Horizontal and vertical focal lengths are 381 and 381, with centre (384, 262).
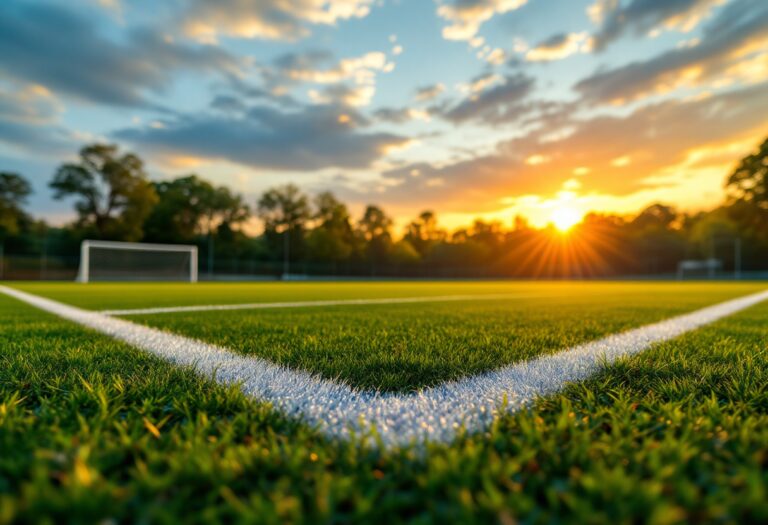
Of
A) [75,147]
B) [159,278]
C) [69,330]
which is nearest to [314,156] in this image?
[159,278]

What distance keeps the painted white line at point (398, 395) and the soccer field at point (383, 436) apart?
11 millimetres

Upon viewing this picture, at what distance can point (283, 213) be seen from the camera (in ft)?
164

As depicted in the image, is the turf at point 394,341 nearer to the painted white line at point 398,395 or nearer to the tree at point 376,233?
the painted white line at point 398,395

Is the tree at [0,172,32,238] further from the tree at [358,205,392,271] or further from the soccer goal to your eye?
the tree at [358,205,392,271]

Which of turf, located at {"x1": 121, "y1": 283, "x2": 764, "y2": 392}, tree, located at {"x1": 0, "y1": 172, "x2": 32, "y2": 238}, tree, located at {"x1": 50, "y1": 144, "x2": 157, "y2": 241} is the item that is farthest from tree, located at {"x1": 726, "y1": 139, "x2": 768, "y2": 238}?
tree, located at {"x1": 0, "y1": 172, "x2": 32, "y2": 238}

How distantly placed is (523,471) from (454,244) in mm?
56014

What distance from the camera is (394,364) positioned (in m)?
1.99

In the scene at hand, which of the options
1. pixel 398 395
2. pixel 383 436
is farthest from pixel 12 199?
pixel 383 436

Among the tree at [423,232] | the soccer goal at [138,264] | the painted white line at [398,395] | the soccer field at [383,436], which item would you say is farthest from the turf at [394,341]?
the tree at [423,232]

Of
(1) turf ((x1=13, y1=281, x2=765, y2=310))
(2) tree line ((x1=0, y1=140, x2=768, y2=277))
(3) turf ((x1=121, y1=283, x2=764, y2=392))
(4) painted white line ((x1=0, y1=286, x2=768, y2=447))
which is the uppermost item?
(2) tree line ((x1=0, y1=140, x2=768, y2=277))

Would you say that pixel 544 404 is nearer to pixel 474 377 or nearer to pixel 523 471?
pixel 474 377

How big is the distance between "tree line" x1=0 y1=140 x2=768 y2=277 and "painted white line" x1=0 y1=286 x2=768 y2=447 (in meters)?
39.2

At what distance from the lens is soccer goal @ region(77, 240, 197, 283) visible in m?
26.4

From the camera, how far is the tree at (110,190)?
38.2m
